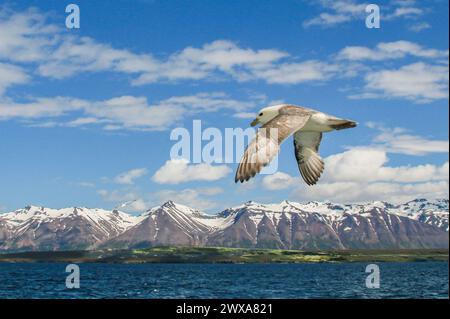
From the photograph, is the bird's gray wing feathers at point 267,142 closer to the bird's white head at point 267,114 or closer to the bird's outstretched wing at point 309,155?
the bird's white head at point 267,114

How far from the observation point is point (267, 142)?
10.1 m

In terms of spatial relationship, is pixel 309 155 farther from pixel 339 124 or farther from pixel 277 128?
pixel 277 128

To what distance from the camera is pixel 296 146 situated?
51.7 ft

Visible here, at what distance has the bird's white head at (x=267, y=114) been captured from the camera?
11594mm

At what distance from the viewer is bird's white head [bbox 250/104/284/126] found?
11594 mm

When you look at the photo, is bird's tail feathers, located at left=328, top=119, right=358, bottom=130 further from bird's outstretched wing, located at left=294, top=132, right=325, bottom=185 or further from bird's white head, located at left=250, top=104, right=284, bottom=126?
bird's outstretched wing, located at left=294, top=132, right=325, bottom=185

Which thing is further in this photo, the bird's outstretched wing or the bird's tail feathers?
the bird's outstretched wing

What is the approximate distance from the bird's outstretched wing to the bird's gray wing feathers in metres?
3.71

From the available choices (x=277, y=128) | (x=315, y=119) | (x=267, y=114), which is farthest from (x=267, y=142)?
(x=267, y=114)

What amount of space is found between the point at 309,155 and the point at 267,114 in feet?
12.6

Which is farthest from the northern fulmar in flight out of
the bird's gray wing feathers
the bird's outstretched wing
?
the bird's outstretched wing

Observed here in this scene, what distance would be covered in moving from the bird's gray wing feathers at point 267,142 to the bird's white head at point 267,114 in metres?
0.37
